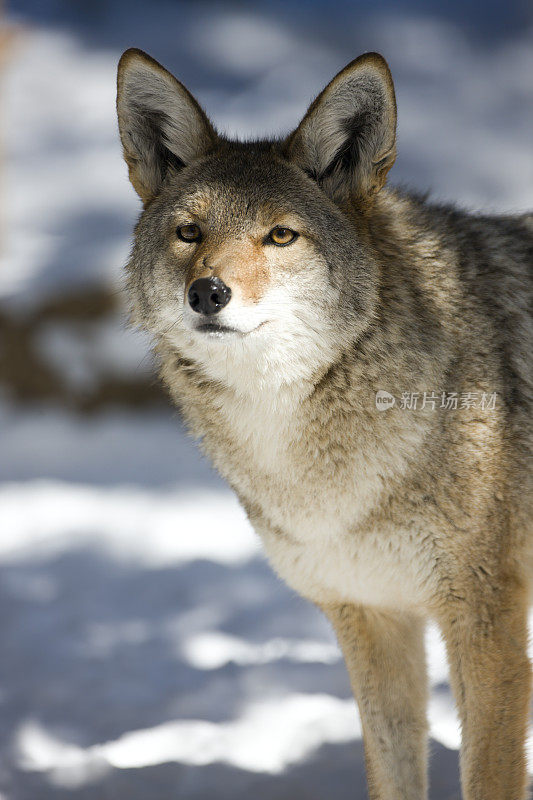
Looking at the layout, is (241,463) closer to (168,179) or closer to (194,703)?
(168,179)

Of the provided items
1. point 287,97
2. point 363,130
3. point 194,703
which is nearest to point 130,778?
point 194,703

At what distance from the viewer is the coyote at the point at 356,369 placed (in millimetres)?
2549

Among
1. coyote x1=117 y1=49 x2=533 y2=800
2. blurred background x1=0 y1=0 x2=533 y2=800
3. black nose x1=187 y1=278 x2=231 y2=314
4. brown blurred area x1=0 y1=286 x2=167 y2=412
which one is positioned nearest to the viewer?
black nose x1=187 y1=278 x2=231 y2=314

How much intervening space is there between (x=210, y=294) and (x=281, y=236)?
355 millimetres

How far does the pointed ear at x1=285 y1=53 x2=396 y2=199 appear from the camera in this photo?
100 inches

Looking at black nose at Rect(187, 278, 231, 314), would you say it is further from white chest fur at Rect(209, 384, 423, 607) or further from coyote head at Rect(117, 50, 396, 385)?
white chest fur at Rect(209, 384, 423, 607)

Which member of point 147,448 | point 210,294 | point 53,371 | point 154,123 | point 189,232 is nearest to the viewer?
point 210,294

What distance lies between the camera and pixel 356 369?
2.64m

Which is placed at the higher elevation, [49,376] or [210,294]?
[49,376]

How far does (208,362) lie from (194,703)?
1899 mm

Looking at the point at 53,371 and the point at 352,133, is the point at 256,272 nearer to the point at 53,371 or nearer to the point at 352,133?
the point at 352,133

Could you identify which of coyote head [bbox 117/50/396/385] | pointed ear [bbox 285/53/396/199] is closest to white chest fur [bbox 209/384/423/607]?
coyote head [bbox 117/50/396/385]

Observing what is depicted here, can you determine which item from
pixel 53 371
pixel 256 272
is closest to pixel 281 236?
pixel 256 272

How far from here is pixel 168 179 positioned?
297cm
